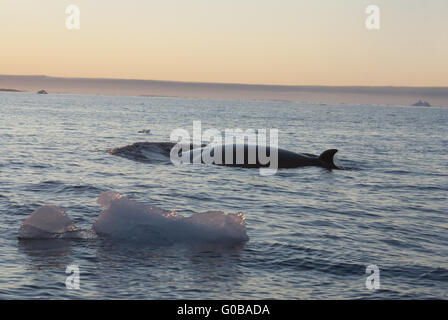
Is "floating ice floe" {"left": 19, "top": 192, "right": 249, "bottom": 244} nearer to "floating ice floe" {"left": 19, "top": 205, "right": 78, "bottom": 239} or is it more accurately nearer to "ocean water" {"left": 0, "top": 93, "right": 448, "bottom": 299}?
"floating ice floe" {"left": 19, "top": 205, "right": 78, "bottom": 239}

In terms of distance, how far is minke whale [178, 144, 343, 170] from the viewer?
26.5 metres

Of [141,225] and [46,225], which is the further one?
[141,225]

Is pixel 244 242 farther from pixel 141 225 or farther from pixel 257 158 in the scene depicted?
pixel 257 158

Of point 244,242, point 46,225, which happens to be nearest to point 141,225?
point 46,225

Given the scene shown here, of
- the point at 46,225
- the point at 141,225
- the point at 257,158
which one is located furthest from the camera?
the point at 257,158

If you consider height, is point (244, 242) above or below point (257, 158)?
below

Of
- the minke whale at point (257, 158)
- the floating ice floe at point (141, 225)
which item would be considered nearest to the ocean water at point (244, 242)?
the floating ice floe at point (141, 225)

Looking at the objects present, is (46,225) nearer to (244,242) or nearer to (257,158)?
(244,242)

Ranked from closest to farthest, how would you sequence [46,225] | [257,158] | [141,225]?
1. [46,225]
2. [141,225]
3. [257,158]

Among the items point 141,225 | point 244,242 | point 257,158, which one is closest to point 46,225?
point 141,225

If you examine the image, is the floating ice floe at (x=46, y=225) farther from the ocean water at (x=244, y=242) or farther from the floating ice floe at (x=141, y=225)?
the ocean water at (x=244, y=242)

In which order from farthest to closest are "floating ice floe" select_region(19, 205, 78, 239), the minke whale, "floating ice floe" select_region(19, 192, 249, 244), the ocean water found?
1. the minke whale
2. "floating ice floe" select_region(19, 192, 249, 244)
3. "floating ice floe" select_region(19, 205, 78, 239)
4. the ocean water

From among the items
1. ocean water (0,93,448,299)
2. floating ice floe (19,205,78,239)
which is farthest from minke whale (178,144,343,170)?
floating ice floe (19,205,78,239)

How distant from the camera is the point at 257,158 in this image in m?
26.6
